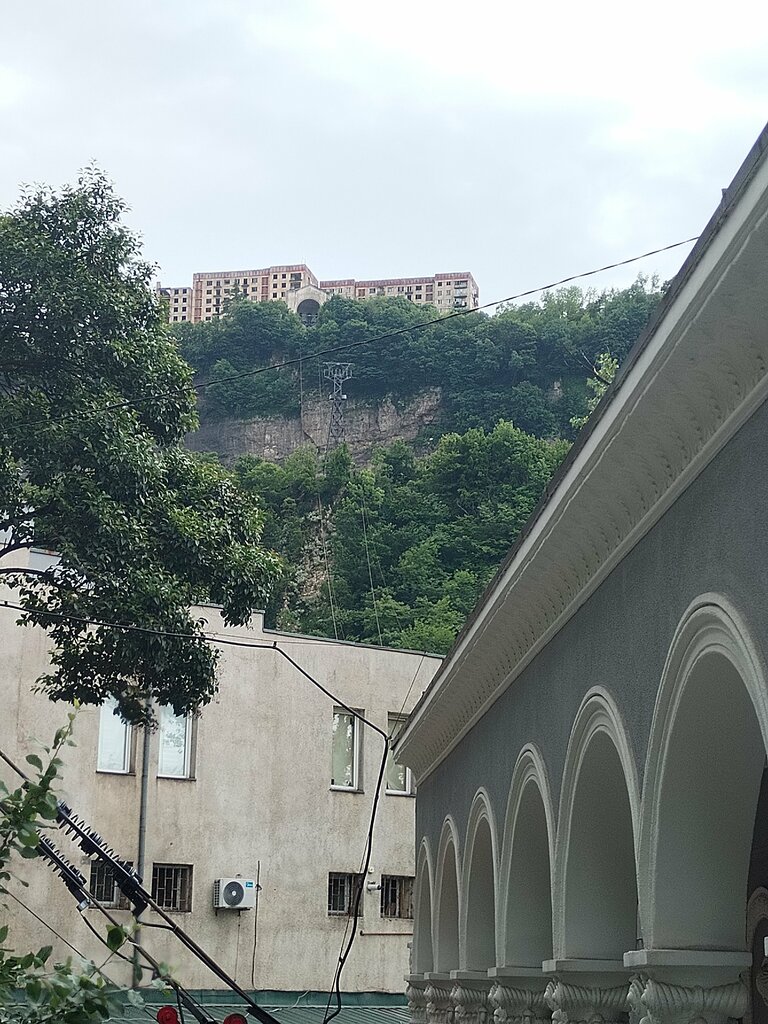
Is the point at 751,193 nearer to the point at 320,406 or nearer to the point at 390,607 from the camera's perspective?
the point at 390,607

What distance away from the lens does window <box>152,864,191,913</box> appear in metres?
24.6

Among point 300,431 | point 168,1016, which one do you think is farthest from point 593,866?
point 300,431

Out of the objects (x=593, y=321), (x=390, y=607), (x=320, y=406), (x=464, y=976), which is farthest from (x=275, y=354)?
(x=464, y=976)

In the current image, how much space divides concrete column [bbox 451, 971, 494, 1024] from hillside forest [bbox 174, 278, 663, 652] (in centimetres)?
2272

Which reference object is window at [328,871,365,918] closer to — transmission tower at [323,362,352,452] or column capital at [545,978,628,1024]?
column capital at [545,978,628,1024]

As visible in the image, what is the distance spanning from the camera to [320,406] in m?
75.2

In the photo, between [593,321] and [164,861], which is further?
[593,321]

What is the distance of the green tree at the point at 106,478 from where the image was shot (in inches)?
710

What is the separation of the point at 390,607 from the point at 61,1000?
40.2 metres

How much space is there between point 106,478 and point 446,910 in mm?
6820

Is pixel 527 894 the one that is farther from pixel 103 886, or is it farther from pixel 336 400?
pixel 336 400

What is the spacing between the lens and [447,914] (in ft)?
49.4

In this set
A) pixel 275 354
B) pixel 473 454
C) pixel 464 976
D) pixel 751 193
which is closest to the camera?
pixel 751 193

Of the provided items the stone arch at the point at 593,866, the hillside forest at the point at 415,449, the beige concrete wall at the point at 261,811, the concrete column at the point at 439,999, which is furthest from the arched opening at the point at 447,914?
the hillside forest at the point at 415,449
